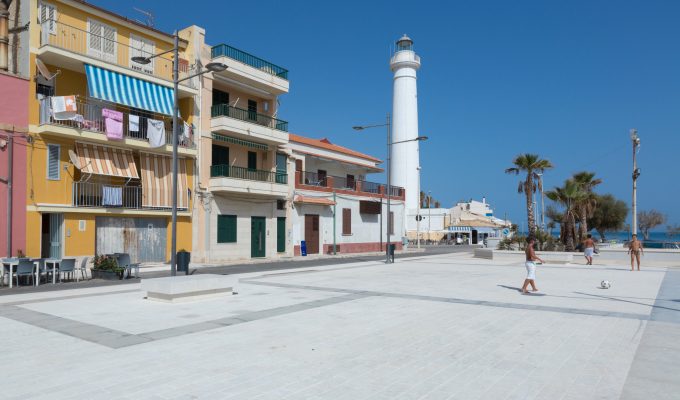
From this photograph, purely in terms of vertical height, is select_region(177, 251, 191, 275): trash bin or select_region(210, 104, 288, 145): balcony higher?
select_region(210, 104, 288, 145): balcony

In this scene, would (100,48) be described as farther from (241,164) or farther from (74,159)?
(241,164)

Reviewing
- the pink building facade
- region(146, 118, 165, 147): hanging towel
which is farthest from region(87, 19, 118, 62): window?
the pink building facade

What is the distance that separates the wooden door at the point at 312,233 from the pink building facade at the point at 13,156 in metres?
19.3

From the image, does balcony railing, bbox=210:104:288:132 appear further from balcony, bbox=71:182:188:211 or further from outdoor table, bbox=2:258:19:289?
outdoor table, bbox=2:258:19:289

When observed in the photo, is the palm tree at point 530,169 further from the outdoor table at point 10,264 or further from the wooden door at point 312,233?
the outdoor table at point 10,264

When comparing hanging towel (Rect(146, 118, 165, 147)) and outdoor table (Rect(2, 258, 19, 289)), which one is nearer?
outdoor table (Rect(2, 258, 19, 289))

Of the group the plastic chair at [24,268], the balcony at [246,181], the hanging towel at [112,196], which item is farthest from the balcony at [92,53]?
the plastic chair at [24,268]

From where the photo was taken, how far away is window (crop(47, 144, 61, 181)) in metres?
21.1

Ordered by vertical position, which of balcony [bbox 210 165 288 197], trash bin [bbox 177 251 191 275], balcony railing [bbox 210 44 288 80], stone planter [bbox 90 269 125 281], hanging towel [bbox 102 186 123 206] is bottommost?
stone planter [bbox 90 269 125 281]

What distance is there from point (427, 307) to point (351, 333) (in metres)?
3.40

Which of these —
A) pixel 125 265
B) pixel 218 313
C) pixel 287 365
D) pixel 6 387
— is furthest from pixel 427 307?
pixel 125 265

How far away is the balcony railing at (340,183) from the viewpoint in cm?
3762

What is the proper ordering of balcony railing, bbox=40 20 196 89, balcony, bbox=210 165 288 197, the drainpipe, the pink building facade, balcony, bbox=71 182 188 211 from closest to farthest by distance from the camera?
the pink building facade < the drainpipe < balcony railing, bbox=40 20 196 89 < balcony, bbox=71 182 188 211 < balcony, bbox=210 165 288 197

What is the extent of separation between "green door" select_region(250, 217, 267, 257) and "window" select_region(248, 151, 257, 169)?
3.49 metres
